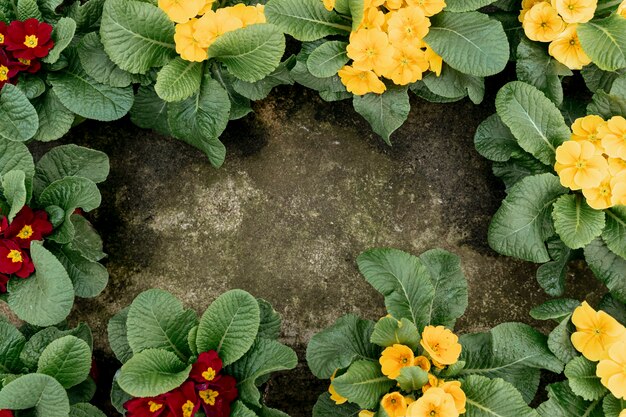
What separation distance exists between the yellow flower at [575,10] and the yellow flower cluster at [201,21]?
1265 millimetres

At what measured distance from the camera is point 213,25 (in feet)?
9.88

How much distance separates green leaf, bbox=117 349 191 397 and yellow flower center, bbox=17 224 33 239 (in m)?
0.72

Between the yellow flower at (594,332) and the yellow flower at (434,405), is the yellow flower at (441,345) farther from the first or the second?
the yellow flower at (594,332)

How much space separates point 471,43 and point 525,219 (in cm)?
79

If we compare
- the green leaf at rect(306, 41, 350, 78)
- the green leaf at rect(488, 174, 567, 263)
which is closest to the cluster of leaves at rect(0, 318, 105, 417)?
the green leaf at rect(306, 41, 350, 78)

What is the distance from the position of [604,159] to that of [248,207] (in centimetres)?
159

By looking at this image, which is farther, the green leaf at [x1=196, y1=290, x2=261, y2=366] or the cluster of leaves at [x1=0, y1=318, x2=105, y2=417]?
the green leaf at [x1=196, y1=290, x2=261, y2=366]

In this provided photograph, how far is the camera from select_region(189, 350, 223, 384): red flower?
2812mm

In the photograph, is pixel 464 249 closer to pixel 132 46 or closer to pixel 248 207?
pixel 248 207

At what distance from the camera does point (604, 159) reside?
2924 millimetres

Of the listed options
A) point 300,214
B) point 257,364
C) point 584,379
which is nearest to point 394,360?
point 257,364

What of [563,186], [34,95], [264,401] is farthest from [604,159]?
[34,95]

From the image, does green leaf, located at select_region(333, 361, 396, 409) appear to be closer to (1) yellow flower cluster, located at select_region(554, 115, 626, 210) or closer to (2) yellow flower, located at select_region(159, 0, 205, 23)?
(1) yellow flower cluster, located at select_region(554, 115, 626, 210)

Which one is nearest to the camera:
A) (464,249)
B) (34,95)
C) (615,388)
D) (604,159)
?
(615,388)
